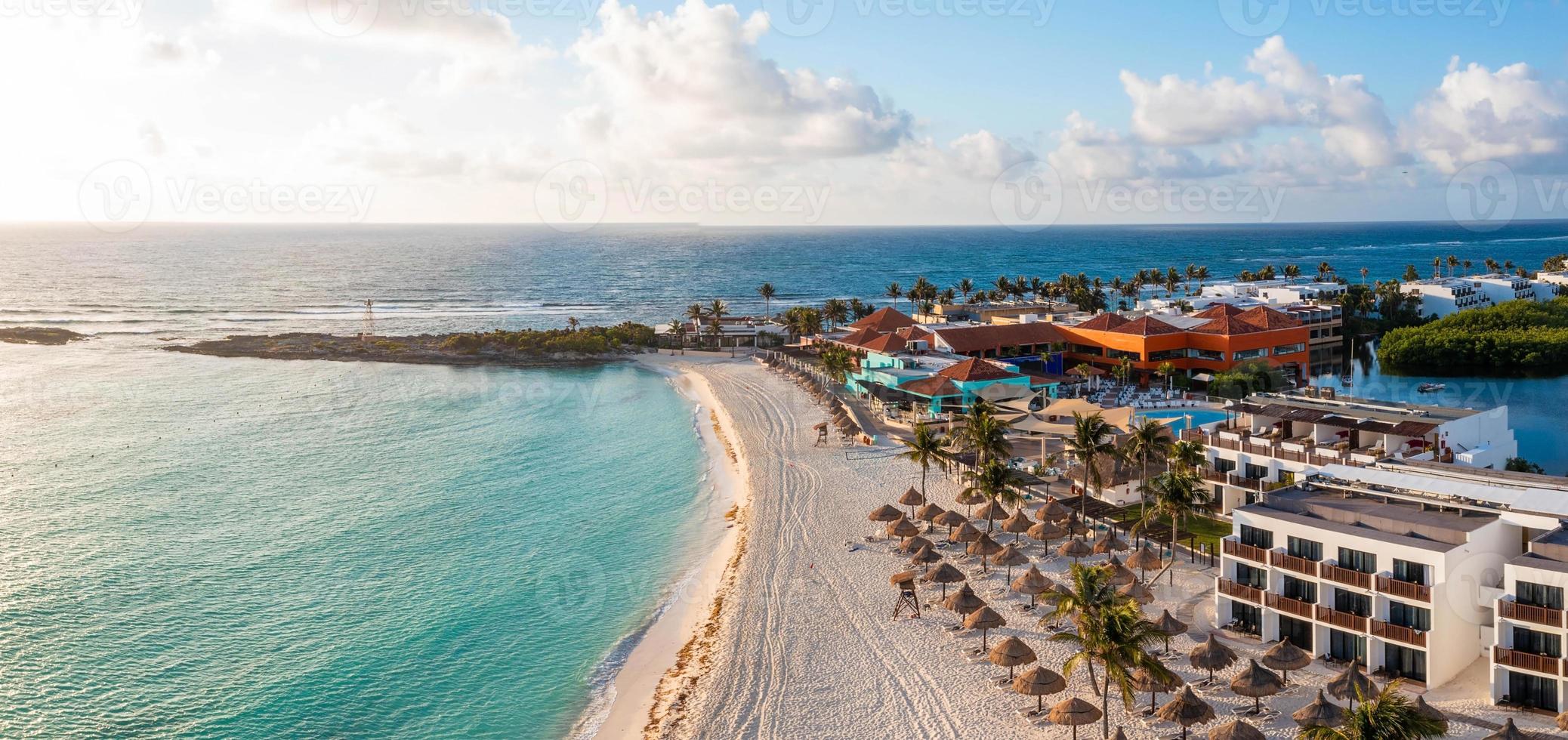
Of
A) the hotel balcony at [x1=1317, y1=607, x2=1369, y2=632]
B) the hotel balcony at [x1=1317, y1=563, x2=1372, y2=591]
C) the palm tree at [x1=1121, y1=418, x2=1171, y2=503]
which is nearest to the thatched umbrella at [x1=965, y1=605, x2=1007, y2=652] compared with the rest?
the hotel balcony at [x1=1317, y1=607, x2=1369, y2=632]

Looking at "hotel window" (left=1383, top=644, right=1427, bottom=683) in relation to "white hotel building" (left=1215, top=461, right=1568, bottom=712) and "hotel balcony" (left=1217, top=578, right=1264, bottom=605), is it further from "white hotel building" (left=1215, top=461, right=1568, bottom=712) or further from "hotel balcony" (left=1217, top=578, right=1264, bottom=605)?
"hotel balcony" (left=1217, top=578, right=1264, bottom=605)

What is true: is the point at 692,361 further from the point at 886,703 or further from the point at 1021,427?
the point at 886,703

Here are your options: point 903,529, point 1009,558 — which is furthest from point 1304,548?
point 903,529

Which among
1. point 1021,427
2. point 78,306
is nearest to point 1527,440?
point 1021,427

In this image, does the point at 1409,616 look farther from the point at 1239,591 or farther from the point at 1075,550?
the point at 1075,550

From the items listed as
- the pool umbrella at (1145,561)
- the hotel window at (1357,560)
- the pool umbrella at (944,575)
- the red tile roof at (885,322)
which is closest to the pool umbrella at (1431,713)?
the hotel window at (1357,560)

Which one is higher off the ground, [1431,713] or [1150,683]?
[1431,713]
